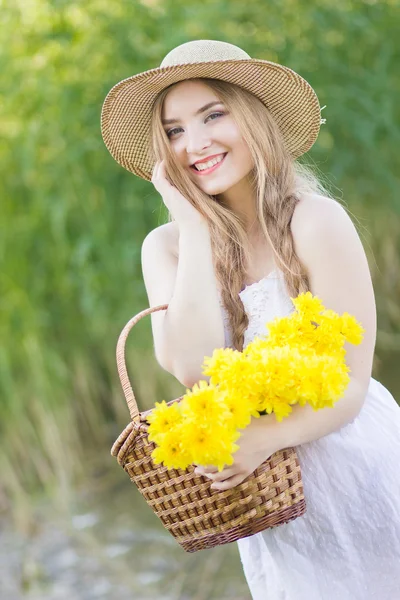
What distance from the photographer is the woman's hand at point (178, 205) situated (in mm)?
1565

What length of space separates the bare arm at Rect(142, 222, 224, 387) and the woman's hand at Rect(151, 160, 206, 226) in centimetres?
2

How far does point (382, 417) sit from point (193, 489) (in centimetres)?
45

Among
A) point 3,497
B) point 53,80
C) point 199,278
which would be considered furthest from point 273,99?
point 3,497

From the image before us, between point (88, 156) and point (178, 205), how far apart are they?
1630 mm

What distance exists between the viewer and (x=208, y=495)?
124cm

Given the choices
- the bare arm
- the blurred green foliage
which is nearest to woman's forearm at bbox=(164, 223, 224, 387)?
the bare arm

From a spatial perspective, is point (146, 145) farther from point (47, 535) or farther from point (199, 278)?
point (47, 535)

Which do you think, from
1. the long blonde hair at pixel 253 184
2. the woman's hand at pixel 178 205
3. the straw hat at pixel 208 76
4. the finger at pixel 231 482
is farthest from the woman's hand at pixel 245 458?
the straw hat at pixel 208 76

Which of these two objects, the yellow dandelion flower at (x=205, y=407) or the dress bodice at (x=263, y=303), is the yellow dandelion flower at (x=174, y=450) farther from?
the dress bodice at (x=263, y=303)

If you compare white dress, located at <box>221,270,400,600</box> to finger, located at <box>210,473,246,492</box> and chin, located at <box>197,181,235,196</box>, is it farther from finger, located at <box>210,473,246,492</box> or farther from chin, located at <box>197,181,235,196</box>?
chin, located at <box>197,181,235,196</box>

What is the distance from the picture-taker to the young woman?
4.75 ft

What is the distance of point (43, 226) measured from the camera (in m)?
3.16

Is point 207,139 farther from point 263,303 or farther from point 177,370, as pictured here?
point 177,370

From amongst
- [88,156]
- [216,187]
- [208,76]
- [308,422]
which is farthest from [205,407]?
[88,156]
